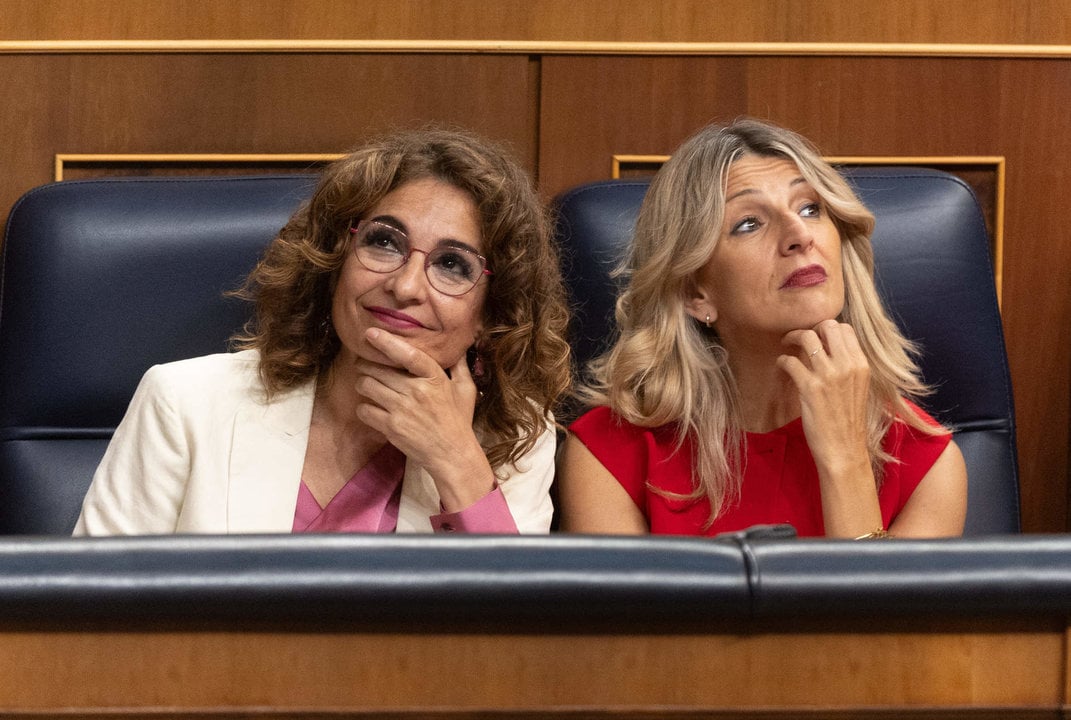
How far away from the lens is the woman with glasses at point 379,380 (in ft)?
4.49

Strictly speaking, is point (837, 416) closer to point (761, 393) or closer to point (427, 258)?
point (761, 393)

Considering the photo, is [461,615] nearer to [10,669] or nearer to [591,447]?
[10,669]

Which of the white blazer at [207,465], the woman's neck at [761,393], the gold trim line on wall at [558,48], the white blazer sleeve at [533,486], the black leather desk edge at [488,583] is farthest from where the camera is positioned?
the gold trim line on wall at [558,48]

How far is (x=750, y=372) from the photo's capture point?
160 cm

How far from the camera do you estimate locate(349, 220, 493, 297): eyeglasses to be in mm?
1410

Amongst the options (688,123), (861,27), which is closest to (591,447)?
(688,123)

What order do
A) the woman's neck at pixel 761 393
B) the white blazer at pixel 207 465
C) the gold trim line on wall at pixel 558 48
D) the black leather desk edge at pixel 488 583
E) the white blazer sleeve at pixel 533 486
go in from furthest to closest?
1. the gold trim line on wall at pixel 558 48
2. the woman's neck at pixel 761 393
3. the white blazer sleeve at pixel 533 486
4. the white blazer at pixel 207 465
5. the black leather desk edge at pixel 488 583

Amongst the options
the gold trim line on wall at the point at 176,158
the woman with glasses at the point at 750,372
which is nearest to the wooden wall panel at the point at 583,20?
the gold trim line on wall at the point at 176,158

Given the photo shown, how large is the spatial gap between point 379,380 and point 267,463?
163 mm

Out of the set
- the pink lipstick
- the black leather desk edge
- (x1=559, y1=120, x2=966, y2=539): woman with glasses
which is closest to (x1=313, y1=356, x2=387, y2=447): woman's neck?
the pink lipstick

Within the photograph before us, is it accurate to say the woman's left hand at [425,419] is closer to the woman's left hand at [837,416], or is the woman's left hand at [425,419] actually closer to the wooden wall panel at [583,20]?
the woman's left hand at [837,416]

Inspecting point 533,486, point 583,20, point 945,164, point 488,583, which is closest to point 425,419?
point 533,486

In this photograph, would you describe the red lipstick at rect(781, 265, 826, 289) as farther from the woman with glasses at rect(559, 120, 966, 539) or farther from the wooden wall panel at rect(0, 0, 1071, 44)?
the wooden wall panel at rect(0, 0, 1071, 44)

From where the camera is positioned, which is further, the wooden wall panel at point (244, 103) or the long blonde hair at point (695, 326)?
the wooden wall panel at point (244, 103)
